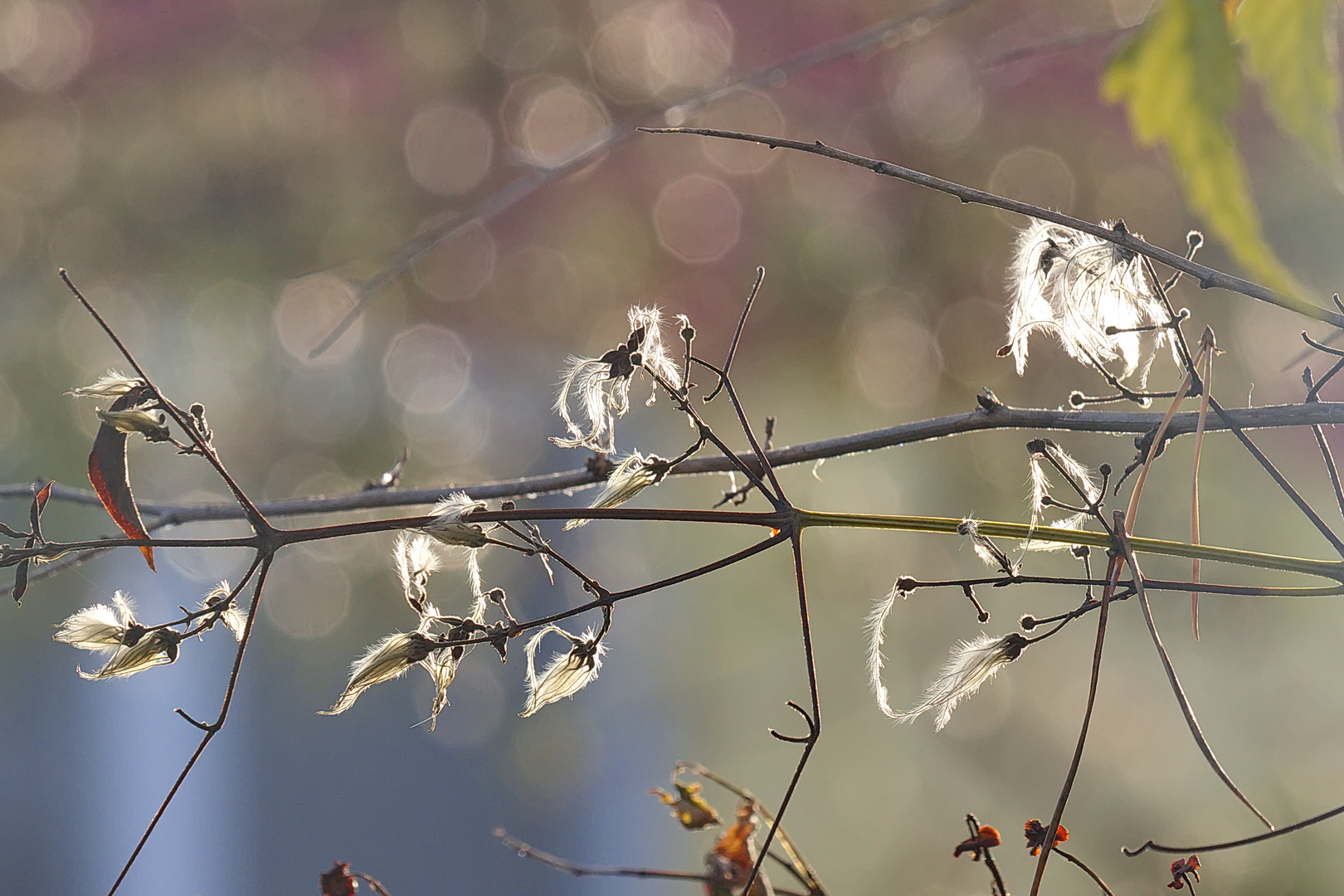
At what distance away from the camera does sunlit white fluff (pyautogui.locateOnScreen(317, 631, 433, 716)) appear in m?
0.17

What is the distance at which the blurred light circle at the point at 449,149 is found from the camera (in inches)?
36.0

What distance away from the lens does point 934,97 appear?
2.83 feet

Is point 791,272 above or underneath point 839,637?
above

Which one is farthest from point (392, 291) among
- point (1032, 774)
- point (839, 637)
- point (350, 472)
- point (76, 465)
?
point (1032, 774)

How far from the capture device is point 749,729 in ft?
3.72

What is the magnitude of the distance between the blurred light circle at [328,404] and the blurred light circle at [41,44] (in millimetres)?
366

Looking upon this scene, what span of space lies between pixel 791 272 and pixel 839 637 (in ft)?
1.44

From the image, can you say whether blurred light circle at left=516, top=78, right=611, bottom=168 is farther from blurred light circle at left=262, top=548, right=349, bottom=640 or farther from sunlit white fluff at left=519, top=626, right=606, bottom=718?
sunlit white fluff at left=519, top=626, right=606, bottom=718

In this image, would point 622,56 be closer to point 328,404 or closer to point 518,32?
point 518,32

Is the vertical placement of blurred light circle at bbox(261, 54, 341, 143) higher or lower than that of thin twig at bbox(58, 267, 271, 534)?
higher

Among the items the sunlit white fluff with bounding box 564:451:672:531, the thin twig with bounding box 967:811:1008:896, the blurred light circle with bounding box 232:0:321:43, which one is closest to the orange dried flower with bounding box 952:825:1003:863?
the thin twig with bounding box 967:811:1008:896

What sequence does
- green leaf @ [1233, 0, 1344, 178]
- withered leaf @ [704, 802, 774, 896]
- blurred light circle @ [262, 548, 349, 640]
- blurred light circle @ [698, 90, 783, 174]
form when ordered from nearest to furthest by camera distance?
green leaf @ [1233, 0, 1344, 178]
withered leaf @ [704, 802, 774, 896]
blurred light circle @ [698, 90, 783, 174]
blurred light circle @ [262, 548, 349, 640]

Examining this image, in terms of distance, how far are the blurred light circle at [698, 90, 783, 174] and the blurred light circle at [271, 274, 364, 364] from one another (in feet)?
1.29

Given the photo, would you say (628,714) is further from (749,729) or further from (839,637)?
(839,637)
